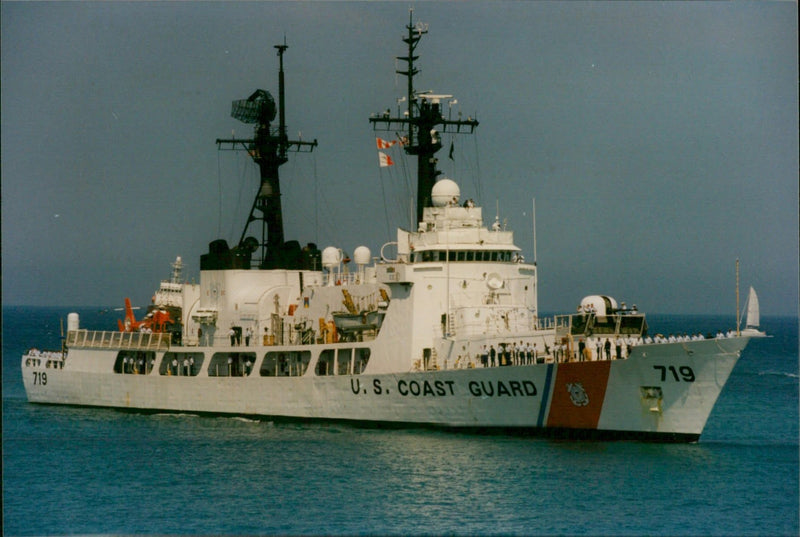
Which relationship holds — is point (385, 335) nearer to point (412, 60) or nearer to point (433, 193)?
point (433, 193)

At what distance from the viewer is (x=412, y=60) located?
3528cm

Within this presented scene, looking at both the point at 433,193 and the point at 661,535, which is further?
the point at 433,193

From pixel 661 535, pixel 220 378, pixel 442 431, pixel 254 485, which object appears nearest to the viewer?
pixel 661 535

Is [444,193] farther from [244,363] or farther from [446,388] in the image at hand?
[244,363]

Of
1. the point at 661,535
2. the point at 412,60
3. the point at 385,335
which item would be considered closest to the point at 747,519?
the point at 661,535

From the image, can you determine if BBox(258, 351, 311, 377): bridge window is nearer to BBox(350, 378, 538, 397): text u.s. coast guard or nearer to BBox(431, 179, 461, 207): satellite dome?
BBox(350, 378, 538, 397): text u.s. coast guard

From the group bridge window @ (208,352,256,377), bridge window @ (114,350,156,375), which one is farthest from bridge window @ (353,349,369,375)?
bridge window @ (114,350,156,375)

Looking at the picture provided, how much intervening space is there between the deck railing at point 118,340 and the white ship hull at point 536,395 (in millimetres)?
3936

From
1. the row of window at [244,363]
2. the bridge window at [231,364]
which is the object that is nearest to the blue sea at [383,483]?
the row of window at [244,363]

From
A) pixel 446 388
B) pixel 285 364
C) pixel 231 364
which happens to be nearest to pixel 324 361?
pixel 285 364

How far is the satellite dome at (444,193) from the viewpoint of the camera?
1312 inches

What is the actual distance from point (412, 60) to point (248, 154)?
26.3ft

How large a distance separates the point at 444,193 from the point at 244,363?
929 cm

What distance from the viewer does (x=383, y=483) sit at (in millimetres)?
25281
